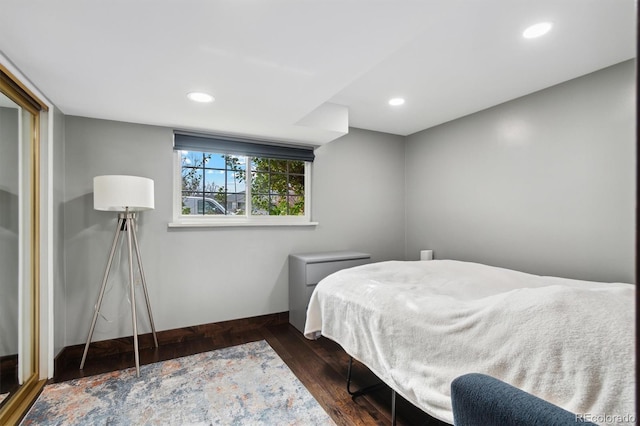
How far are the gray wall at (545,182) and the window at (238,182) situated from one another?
1704mm

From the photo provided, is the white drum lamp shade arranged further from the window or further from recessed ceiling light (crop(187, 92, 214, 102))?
recessed ceiling light (crop(187, 92, 214, 102))

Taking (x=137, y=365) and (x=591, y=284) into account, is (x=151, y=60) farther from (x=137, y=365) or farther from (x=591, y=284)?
(x=591, y=284)

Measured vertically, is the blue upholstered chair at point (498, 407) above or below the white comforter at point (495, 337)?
above

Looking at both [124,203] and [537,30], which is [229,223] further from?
[537,30]

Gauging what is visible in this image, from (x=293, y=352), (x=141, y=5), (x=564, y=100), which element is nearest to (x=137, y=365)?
(x=293, y=352)

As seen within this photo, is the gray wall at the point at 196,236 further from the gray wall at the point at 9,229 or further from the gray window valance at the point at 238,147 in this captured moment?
the gray wall at the point at 9,229

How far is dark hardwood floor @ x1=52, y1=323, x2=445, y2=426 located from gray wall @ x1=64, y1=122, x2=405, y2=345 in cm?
20

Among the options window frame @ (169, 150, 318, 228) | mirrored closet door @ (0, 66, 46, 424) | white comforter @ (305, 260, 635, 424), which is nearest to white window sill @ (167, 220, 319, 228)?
window frame @ (169, 150, 318, 228)

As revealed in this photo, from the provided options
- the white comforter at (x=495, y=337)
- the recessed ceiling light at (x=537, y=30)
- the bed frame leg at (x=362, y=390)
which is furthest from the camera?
the bed frame leg at (x=362, y=390)

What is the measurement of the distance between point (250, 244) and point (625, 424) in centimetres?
303

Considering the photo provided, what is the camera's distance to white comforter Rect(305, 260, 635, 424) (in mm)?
991

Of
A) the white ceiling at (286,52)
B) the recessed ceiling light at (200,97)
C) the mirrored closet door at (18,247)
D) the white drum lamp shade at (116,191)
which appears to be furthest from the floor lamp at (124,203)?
the recessed ceiling light at (200,97)

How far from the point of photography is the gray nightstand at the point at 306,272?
128 inches

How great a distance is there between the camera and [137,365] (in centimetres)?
242
